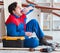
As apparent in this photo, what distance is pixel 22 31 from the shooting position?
9.41ft

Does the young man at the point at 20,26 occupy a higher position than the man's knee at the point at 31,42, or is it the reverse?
the young man at the point at 20,26

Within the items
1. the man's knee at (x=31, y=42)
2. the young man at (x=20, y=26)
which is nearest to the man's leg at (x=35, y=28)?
the young man at (x=20, y=26)

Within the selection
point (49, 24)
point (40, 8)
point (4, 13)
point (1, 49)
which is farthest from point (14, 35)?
point (49, 24)

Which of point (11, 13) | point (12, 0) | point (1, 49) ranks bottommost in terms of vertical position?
point (1, 49)

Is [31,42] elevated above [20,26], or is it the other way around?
[20,26]

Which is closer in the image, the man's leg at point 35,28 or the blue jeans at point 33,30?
the blue jeans at point 33,30

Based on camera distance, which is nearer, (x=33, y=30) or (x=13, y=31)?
(x=13, y=31)

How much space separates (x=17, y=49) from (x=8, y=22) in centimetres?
36

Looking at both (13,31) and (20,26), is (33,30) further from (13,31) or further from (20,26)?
(13,31)

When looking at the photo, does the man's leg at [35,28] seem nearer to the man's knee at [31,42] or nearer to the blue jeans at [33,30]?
the blue jeans at [33,30]

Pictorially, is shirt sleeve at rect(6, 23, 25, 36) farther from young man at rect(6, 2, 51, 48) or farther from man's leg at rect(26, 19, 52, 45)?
man's leg at rect(26, 19, 52, 45)

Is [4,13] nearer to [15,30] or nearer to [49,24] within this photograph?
[15,30]

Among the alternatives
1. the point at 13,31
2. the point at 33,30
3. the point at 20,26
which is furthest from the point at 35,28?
the point at 13,31

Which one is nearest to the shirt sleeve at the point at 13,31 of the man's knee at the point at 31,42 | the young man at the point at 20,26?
the young man at the point at 20,26
